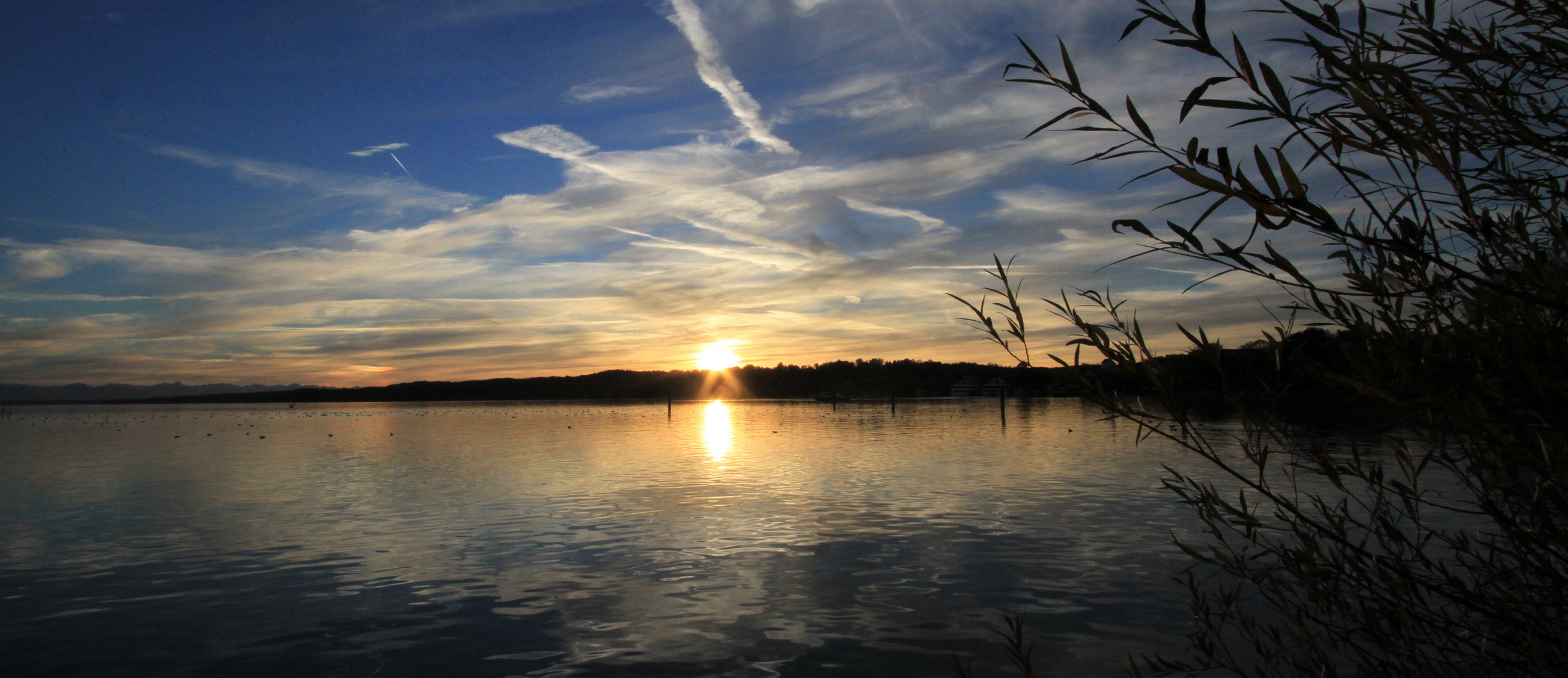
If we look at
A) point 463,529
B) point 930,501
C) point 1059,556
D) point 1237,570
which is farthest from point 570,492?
point 1237,570

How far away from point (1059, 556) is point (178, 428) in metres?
67.4

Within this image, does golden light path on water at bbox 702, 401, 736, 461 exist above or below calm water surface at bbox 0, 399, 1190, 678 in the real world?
above

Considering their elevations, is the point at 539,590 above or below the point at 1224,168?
A: below

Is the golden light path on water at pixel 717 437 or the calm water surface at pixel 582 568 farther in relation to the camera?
the golden light path on water at pixel 717 437

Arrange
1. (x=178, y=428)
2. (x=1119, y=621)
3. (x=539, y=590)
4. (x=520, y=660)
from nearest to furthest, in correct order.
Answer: (x=520, y=660) < (x=1119, y=621) < (x=539, y=590) < (x=178, y=428)

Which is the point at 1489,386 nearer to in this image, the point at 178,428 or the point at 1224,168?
the point at 1224,168

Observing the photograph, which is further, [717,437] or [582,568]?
[717,437]

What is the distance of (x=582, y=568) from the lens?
1288 cm

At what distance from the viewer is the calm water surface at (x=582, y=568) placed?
8.96 meters

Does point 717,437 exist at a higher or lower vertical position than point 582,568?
higher

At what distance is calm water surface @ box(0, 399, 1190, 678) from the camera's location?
8.96 metres

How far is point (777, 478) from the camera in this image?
2512 cm

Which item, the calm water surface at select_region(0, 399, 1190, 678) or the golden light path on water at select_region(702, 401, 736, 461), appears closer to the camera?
the calm water surface at select_region(0, 399, 1190, 678)

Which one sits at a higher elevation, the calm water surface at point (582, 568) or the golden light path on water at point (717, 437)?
the golden light path on water at point (717, 437)
